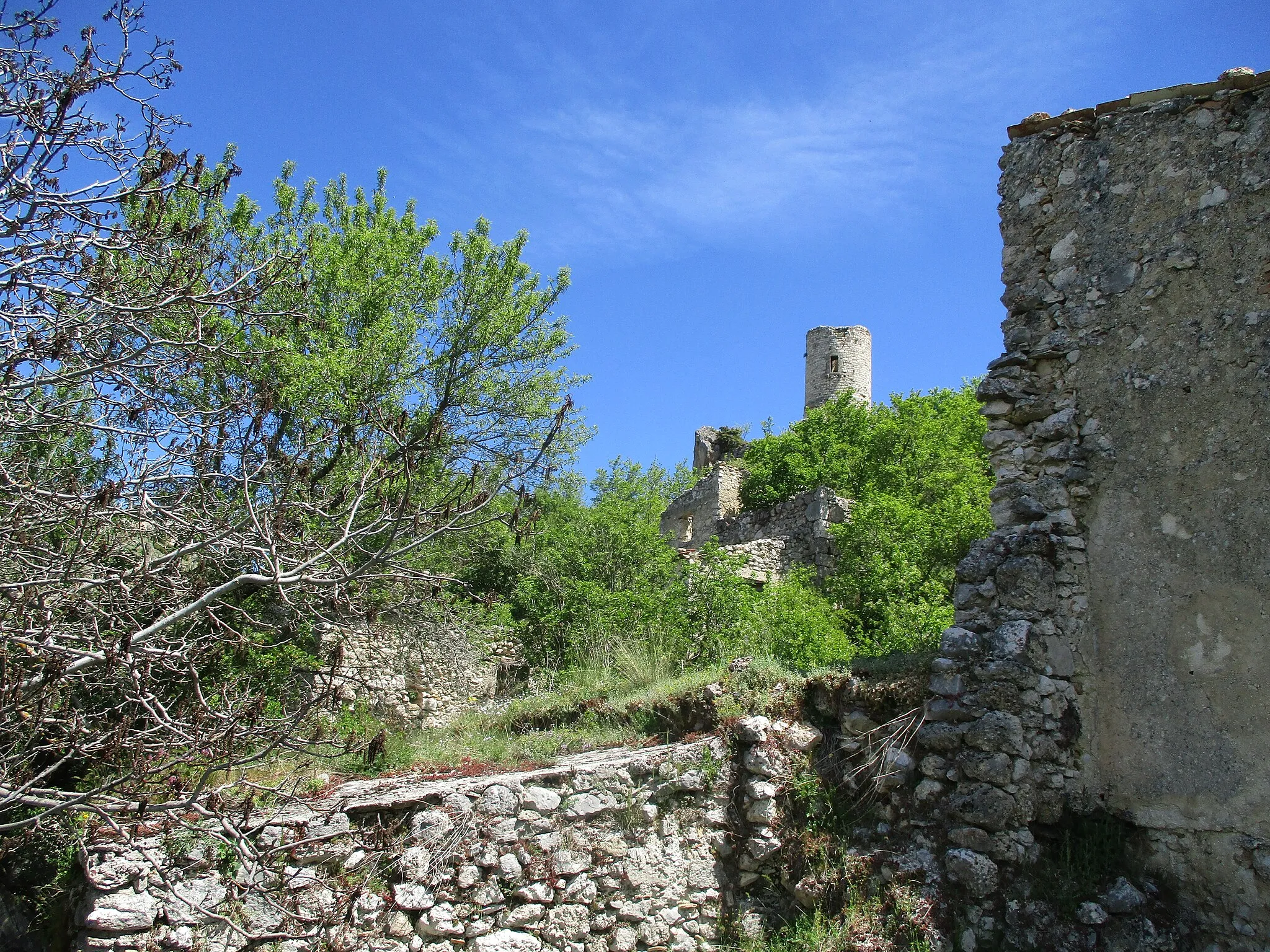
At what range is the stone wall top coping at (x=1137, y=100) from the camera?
523cm

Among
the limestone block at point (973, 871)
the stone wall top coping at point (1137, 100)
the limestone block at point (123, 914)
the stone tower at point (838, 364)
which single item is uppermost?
the stone tower at point (838, 364)

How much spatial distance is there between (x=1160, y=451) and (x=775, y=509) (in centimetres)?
1124

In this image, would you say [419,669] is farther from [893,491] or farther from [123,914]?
[893,491]

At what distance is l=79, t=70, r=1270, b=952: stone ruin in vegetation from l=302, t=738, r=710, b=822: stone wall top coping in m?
0.03

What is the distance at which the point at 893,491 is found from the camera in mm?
16078

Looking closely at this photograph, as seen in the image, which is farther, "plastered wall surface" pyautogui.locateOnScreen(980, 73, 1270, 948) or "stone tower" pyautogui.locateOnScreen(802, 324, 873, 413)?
"stone tower" pyautogui.locateOnScreen(802, 324, 873, 413)

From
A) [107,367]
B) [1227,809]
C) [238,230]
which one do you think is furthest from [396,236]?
[1227,809]

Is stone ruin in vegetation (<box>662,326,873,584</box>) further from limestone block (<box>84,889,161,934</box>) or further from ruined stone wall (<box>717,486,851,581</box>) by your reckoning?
limestone block (<box>84,889,161,934</box>)

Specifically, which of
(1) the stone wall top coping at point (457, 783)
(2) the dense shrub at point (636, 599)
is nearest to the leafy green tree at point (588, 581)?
Answer: (2) the dense shrub at point (636, 599)

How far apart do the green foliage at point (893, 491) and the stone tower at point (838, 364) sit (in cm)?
1142

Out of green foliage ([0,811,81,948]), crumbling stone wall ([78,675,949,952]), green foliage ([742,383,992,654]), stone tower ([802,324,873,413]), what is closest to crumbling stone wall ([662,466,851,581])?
green foliage ([742,383,992,654])

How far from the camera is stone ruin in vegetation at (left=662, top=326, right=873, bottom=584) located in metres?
14.8

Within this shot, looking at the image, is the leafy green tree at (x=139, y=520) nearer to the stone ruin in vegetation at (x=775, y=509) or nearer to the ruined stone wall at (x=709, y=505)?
the stone ruin in vegetation at (x=775, y=509)

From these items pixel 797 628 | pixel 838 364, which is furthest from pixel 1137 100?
pixel 838 364
